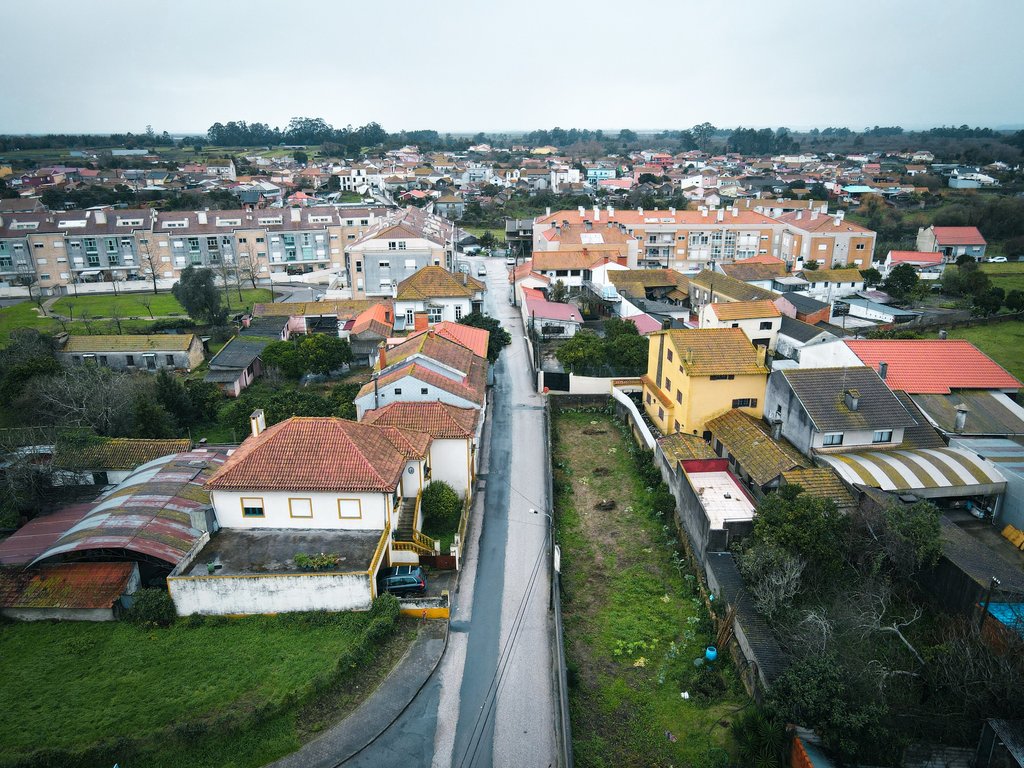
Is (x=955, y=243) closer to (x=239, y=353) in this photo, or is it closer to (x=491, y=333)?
(x=491, y=333)

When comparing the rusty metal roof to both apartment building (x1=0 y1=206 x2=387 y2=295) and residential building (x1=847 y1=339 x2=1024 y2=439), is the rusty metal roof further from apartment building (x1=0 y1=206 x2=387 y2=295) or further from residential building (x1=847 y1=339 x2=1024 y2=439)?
apartment building (x1=0 y1=206 x2=387 y2=295)

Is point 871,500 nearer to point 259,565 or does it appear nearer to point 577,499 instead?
point 577,499

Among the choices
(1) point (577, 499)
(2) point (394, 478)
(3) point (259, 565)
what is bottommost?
(1) point (577, 499)

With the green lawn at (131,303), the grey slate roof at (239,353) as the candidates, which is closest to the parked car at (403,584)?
the grey slate roof at (239,353)

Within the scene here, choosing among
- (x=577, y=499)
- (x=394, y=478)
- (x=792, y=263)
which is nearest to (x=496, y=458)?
(x=577, y=499)

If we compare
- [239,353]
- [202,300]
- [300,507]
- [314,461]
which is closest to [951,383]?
[314,461]

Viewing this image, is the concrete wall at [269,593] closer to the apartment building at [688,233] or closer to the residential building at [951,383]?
the residential building at [951,383]
